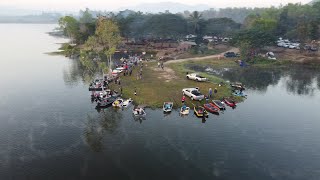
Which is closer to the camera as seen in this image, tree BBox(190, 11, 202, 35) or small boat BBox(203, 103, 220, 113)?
small boat BBox(203, 103, 220, 113)

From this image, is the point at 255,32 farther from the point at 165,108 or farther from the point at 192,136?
the point at 192,136

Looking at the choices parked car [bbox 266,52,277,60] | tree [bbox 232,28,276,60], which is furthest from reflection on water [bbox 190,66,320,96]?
parked car [bbox 266,52,277,60]

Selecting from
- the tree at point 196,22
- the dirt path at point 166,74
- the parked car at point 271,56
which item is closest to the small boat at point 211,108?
the dirt path at point 166,74

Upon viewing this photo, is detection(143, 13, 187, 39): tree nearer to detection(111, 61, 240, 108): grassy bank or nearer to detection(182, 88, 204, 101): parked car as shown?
detection(111, 61, 240, 108): grassy bank

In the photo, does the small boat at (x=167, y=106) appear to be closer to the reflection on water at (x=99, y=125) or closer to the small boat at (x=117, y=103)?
the reflection on water at (x=99, y=125)

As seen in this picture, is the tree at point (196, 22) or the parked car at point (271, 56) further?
the tree at point (196, 22)

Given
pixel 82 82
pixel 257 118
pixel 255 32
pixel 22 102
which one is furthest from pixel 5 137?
pixel 255 32
